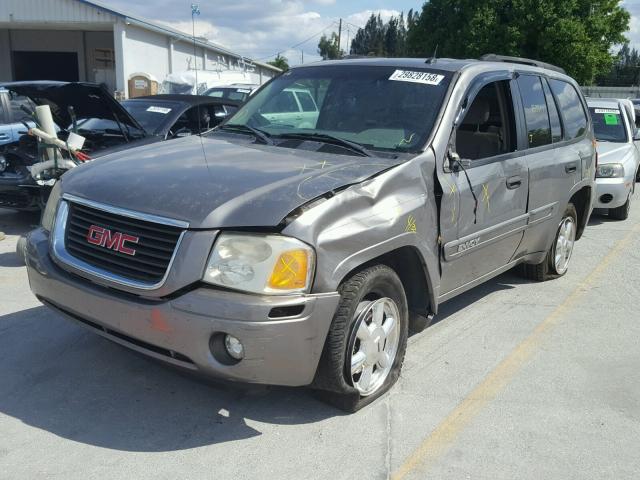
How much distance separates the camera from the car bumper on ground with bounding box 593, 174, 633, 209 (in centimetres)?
906

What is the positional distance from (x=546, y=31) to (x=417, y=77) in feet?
99.9

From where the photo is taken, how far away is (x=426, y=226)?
370 centimetres

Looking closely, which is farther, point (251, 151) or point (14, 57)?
point (14, 57)

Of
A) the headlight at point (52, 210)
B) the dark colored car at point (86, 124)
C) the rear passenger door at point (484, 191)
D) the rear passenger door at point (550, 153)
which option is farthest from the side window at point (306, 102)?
the dark colored car at point (86, 124)

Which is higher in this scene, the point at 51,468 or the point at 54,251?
the point at 54,251

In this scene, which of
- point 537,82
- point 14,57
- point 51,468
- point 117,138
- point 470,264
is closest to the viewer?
point 51,468

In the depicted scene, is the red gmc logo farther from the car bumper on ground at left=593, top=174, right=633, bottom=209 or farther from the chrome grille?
the car bumper on ground at left=593, top=174, right=633, bottom=209

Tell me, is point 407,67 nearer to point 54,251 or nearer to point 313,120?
point 313,120

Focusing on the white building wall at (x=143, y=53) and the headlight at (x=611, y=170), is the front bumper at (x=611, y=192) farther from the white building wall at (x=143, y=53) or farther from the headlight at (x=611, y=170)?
the white building wall at (x=143, y=53)

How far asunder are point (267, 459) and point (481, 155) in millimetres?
2617

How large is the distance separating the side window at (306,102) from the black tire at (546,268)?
8.76ft

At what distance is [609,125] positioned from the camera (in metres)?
10.3

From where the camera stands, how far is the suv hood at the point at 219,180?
9.89 feet

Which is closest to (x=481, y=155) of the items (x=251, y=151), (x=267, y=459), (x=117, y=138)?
(x=251, y=151)
